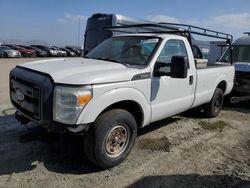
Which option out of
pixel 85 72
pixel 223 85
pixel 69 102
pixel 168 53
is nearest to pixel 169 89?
pixel 168 53

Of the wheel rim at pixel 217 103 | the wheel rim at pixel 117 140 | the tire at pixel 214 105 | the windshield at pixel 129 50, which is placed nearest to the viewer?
the wheel rim at pixel 117 140

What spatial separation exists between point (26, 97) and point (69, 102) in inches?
34.3

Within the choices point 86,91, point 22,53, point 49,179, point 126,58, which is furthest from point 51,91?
point 22,53

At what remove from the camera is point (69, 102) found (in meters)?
3.70

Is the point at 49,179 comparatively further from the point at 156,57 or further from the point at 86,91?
the point at 156,57

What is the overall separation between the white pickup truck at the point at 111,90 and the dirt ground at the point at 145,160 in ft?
1.14

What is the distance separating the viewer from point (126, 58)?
16.6 ft

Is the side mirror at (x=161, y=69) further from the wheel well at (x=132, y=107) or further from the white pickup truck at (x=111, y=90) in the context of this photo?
the wheel well at (x=132, y=107)

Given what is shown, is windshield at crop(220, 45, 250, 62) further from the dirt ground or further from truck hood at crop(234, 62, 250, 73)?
the dirt ground

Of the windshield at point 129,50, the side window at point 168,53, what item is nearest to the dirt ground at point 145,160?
the side window at point 168,53

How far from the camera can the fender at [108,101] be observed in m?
3.79

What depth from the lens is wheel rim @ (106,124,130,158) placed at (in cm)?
427

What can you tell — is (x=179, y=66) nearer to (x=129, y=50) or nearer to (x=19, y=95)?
(x=129, y=50)

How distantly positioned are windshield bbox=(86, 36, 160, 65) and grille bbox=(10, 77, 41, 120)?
152 centimetres
